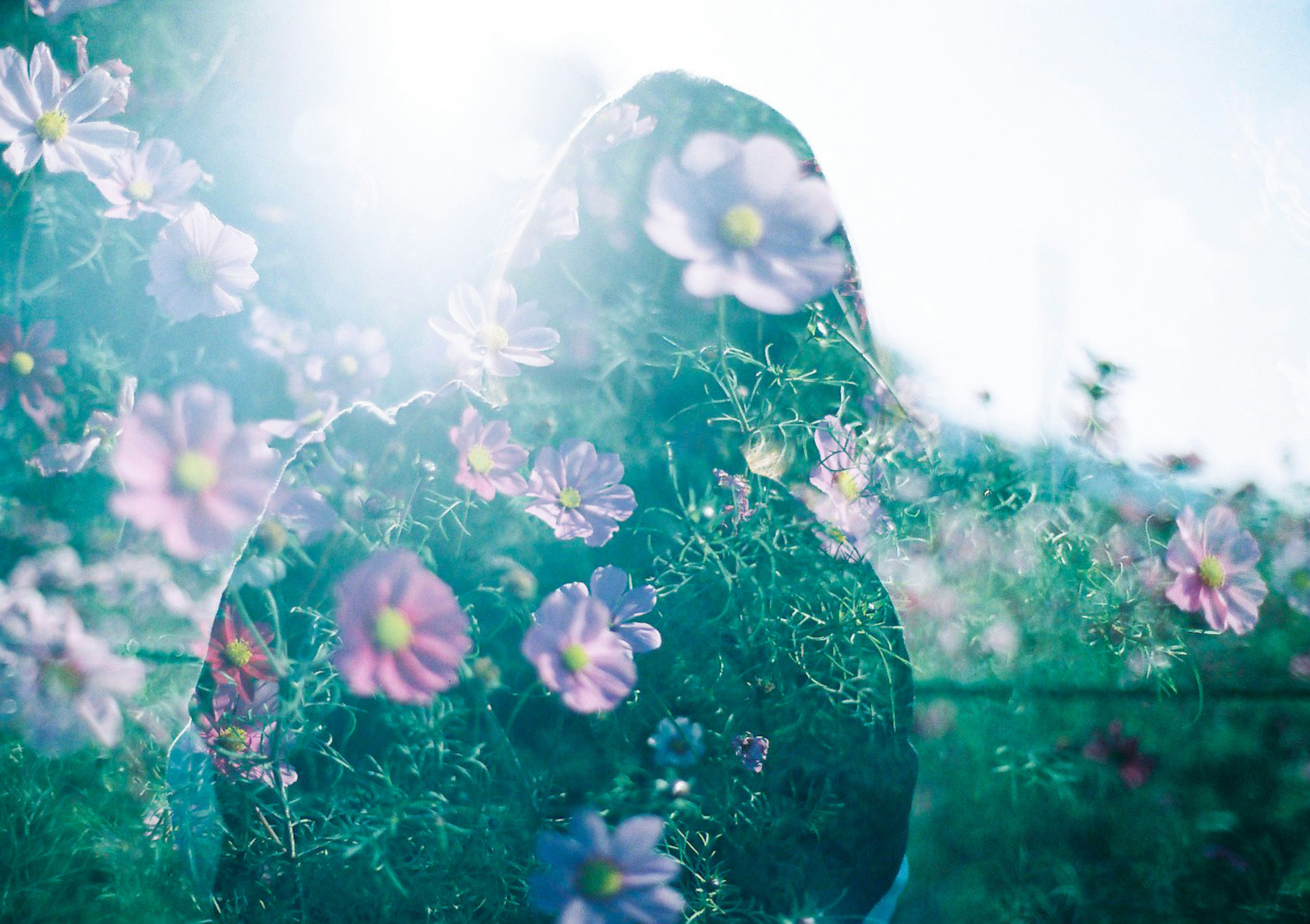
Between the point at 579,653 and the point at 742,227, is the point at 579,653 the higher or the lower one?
the lower one

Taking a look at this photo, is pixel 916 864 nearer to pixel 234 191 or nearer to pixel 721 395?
pixel 721 395

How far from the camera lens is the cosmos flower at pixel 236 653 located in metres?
0.40

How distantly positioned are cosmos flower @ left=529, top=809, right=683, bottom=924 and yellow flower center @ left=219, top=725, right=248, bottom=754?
174 mm

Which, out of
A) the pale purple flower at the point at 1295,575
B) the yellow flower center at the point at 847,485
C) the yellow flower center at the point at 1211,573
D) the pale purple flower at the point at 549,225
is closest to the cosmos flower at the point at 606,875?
the yellow flower center at the point at 847,485

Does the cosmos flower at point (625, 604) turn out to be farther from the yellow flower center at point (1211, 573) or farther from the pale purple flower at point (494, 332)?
the yellow flower center at point (1211, 573)

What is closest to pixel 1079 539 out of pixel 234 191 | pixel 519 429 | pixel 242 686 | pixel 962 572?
pixel 962 572

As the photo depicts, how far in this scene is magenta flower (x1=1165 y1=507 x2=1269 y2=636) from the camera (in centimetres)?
51

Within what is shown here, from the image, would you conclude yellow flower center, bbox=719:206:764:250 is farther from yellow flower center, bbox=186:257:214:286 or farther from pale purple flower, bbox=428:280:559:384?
yellow flower center, bbox=186:257:214:286

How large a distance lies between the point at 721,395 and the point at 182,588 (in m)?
0.45

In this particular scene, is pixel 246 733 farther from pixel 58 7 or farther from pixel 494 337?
pixel 58 7

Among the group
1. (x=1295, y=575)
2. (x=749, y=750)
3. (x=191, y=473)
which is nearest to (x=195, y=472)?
(x=191, y=473)

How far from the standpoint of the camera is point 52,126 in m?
0.54

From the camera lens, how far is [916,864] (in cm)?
45

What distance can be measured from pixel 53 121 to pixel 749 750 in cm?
69
